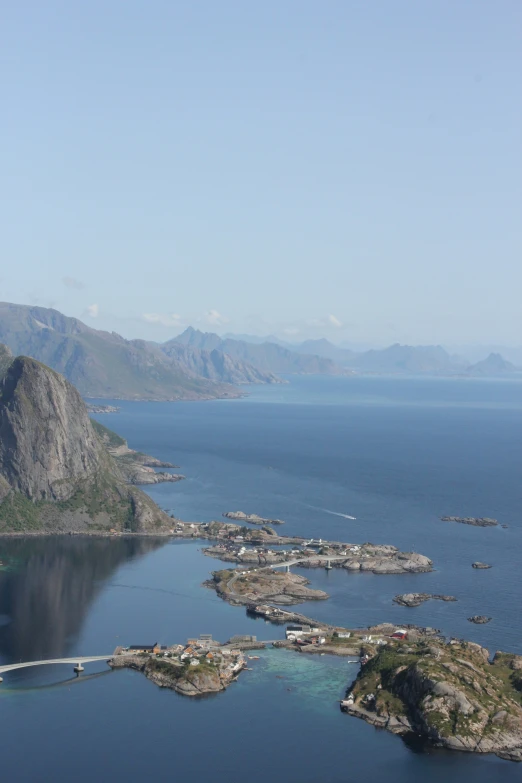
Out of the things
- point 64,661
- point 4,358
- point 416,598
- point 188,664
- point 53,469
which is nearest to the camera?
point 188,664

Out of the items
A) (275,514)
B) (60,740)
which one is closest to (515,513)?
(275,514)

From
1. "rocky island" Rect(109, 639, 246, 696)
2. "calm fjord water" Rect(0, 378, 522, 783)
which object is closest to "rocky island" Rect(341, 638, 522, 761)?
"calm fjord water" Rect(0, 378, 522, 783)

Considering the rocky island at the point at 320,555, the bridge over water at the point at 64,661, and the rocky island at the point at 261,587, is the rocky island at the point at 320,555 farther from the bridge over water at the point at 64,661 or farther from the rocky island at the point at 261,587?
the bridge over water at the point at 64,661

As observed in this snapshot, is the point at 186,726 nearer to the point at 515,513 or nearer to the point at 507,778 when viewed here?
the point at 507,778

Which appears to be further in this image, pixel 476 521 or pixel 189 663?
pixel 476 521

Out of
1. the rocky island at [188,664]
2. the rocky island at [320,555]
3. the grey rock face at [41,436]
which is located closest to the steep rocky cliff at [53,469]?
the grey rock face at [41,436]

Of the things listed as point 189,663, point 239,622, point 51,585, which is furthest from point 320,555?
point 189,663

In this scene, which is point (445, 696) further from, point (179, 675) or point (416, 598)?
point (416, 598)

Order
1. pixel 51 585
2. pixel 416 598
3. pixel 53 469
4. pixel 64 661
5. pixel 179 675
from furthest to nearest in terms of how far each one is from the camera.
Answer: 1. pixel 53 469
2. pixel 51 585
3. pixel 416 598
4. pixel 64 661
5. pixel 179 675
